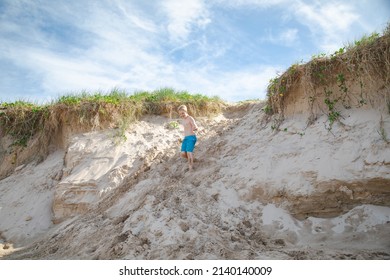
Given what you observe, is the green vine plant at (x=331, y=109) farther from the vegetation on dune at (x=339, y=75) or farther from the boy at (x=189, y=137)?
the boy at (x=189, y=137)

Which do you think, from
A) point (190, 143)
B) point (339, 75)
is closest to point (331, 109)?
point (339, 75)

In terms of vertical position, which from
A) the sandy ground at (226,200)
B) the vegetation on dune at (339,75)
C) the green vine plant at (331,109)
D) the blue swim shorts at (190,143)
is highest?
the vegetation on dune at (339,75)

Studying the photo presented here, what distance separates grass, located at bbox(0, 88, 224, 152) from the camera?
25.7 feet

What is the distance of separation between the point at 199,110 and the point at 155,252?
504 centimetres

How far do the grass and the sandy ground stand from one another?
94cm

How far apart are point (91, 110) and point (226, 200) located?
4.37 meters

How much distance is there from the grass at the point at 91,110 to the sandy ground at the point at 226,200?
0.94 meters

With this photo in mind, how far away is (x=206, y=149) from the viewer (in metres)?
6.53

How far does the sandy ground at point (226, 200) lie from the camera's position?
3969 mm

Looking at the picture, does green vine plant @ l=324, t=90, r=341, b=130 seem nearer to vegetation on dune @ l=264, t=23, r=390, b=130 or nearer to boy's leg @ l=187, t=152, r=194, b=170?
vegetation on dune @ l=264, t=23, r=390, b=130

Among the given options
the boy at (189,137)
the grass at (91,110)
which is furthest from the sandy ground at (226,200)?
the grass at (91,110)

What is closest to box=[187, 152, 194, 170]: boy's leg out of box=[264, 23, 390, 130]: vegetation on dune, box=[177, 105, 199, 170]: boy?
box=[177, 105, 199, 170]: boy

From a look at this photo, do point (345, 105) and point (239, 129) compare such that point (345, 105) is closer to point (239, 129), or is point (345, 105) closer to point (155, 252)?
point (239, 129)

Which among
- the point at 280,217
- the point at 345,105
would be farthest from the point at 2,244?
the point at 345,105
